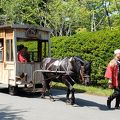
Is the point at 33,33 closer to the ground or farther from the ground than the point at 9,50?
farther from the ground

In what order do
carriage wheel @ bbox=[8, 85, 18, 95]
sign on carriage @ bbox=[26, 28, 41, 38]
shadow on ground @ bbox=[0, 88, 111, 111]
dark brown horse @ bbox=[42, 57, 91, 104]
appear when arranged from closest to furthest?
dark brown horse @ bbox=[42, 57, 91, 104]
shadow on ground @ bbox=[0, 88, 111, 111]
carriage wheel @ bbox=[8, 85, 18, 95]
sign on carriage @ bbox=[26, 28, 41, 38]

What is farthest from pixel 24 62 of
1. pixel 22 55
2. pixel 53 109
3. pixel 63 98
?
pixel 53 109

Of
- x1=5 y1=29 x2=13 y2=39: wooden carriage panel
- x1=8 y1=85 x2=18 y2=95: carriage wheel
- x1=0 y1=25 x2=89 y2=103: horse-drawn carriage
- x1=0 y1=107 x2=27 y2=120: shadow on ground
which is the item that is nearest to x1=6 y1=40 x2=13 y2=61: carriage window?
x1=0 y1=25 x2=89 y2=103: horse-drawn carriage

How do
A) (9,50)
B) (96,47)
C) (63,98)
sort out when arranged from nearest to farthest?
(63,98) < (9,50) < (96,47)

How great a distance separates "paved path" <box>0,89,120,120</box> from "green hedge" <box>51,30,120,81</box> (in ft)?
9.21

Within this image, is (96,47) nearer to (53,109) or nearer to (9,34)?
(9,34)

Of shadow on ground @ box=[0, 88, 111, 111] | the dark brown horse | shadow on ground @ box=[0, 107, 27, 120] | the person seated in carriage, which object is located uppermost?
the person seated in carriage

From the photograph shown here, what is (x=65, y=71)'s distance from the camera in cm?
1433

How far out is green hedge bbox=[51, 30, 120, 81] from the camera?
733 inches

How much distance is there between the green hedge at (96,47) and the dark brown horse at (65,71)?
12.9 ft

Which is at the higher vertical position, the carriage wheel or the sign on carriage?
the sign on carriage

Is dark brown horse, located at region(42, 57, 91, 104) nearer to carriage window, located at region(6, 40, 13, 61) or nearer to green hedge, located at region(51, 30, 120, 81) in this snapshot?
carriage window, located at region(6, 40, 13, 61)

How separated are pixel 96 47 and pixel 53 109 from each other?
7.00 m

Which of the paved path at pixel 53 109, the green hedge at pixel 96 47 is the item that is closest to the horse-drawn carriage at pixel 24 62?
the paved path at pixel 53 109
